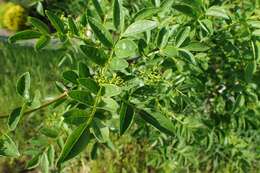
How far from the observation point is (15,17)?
30.2 ft

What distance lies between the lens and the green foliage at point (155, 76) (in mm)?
1022

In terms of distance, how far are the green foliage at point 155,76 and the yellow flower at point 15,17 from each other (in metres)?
6.94

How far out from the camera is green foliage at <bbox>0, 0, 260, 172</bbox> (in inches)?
40.3

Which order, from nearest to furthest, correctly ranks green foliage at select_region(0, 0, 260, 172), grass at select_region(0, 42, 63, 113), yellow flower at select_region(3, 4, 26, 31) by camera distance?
green foliage at select_region(0, 0, 260, 172), grass at select_region(0, 42, 63, 113), yellow flower at select_region(3, 4, 26, 31)

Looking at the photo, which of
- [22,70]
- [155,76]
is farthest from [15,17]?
[155,76]

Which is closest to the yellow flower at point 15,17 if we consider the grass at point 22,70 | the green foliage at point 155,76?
the grass at point 22,70

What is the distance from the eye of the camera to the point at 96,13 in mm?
1390

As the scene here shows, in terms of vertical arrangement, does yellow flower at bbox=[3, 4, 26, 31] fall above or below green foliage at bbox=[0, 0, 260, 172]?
below

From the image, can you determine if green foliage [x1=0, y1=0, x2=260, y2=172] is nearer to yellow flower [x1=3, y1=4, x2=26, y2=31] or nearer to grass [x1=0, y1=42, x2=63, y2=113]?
grass [x1=0, y1=42, x2=63, y2=113]

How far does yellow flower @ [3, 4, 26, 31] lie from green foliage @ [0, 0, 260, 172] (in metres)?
6.94

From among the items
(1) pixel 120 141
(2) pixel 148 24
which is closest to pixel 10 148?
(2) pixel 148 24

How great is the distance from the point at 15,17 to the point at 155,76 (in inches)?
327

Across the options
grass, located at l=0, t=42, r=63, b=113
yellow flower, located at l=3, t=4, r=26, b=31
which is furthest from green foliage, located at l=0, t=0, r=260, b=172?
yellow flower, located at l=3, t=4, r=26, b=31

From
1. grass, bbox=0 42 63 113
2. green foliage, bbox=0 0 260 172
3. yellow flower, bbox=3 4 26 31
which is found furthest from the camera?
yellow flower, bbox=3 4 26 31
